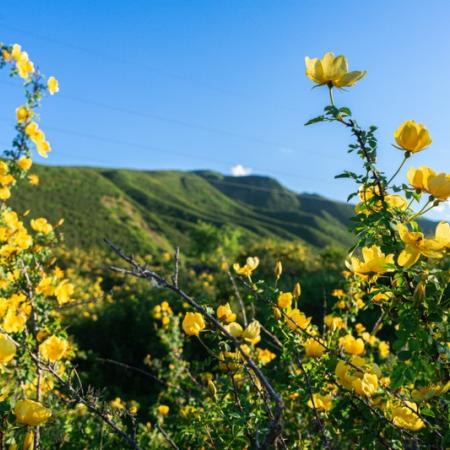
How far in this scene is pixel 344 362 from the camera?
1.33m

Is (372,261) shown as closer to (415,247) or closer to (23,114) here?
(415,247)

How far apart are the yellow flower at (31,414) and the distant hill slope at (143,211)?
770 inches

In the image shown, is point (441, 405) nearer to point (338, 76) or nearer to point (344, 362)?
point (344, 362)

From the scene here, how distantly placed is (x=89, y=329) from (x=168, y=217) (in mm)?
41013

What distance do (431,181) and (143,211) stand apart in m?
47.8

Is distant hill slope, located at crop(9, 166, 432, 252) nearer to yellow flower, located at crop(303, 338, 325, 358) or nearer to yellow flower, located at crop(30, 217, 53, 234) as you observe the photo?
yellow flower, located at crop(30, 217, 53, 234)

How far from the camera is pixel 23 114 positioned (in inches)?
131

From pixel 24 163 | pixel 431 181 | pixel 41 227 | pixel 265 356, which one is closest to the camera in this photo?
pixel 431 181

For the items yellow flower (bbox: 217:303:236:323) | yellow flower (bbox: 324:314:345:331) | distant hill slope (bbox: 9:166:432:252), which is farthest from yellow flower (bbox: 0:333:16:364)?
distant hill slope (bbox: 9:166:432:252)

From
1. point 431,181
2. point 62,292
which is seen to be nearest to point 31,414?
point 431,181

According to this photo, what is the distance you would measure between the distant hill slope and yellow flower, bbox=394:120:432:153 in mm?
19235

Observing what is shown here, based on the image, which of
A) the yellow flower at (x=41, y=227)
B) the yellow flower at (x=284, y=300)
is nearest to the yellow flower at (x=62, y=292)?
the yellow flower at (x=41, y=227)

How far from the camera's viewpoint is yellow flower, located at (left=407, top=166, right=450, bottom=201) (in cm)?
111

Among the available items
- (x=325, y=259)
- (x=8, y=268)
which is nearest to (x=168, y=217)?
(x=325, y=259)
